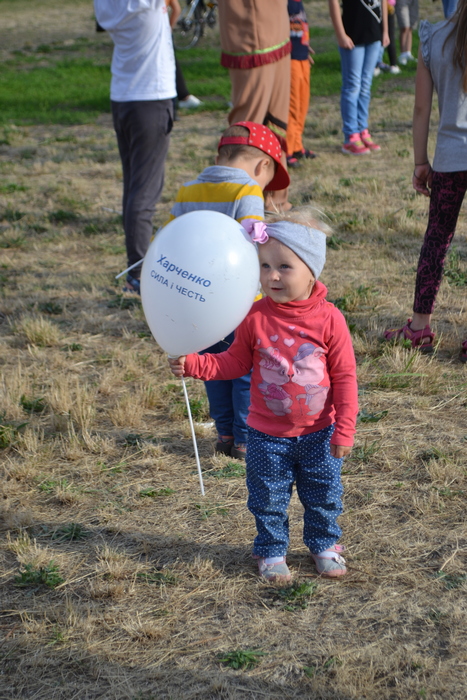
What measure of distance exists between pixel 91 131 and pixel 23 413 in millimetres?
8569

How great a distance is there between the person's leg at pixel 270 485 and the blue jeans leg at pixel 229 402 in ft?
2.56

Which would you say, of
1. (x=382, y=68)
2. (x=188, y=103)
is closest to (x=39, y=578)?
(x=188, y=103)

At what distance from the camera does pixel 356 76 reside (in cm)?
880

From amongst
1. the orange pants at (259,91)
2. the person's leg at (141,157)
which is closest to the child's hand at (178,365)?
the person's leg at (141,157)

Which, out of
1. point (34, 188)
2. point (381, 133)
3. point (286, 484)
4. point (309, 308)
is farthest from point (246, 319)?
point (381, 133)

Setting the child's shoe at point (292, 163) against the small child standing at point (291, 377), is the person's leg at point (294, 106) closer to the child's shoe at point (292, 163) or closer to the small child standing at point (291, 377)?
the child's shoe at point (292, 163)

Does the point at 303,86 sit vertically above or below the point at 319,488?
below

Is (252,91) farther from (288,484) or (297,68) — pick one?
(288,484)

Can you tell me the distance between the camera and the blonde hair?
2.75 meters

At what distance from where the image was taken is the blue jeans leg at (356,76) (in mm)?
8711

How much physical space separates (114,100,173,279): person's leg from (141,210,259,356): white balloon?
114 inches

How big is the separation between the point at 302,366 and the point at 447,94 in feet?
7.05

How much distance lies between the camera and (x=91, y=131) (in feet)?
39.5

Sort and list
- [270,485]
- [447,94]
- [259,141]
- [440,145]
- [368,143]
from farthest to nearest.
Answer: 1. [368,143]
2. [440,145]
3. [447,94]
4. [259,141]
5. [270,485]
